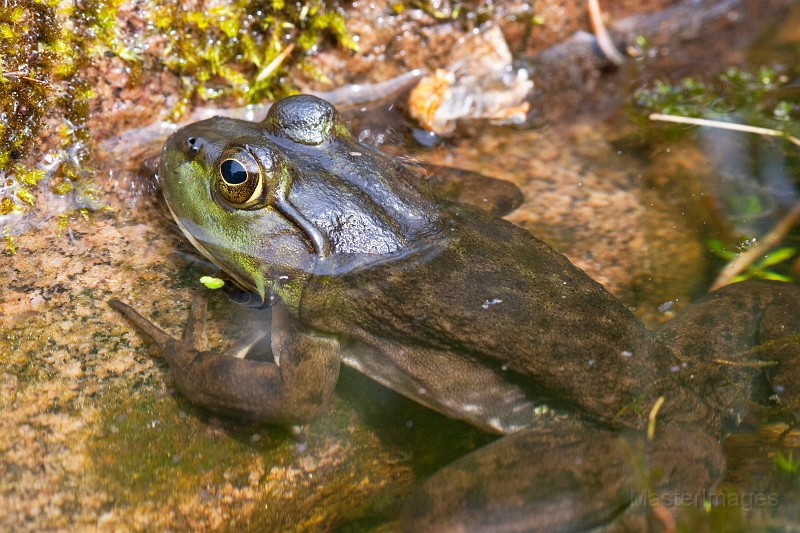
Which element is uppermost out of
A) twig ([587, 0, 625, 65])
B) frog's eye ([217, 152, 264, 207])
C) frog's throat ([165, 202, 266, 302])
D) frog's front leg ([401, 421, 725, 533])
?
frog's eye ([217, 152, 264, 207])

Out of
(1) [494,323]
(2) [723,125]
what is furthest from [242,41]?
(2) [723,125]

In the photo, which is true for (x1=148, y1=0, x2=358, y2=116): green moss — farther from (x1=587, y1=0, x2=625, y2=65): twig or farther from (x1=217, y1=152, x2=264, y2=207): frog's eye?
(x1=587, y1=0, x2=625, y2=65): twig

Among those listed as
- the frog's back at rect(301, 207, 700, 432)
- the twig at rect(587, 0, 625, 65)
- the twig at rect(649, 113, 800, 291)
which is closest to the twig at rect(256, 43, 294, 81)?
the frog's back at rect(301, 207, 700, 432)

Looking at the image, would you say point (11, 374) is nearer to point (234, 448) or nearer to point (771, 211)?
point (234, 448)

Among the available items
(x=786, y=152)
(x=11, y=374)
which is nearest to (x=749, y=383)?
(x=786, y=152)

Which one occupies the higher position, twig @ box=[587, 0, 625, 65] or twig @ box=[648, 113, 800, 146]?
twig @ box=[587, 0, 625, 65]
